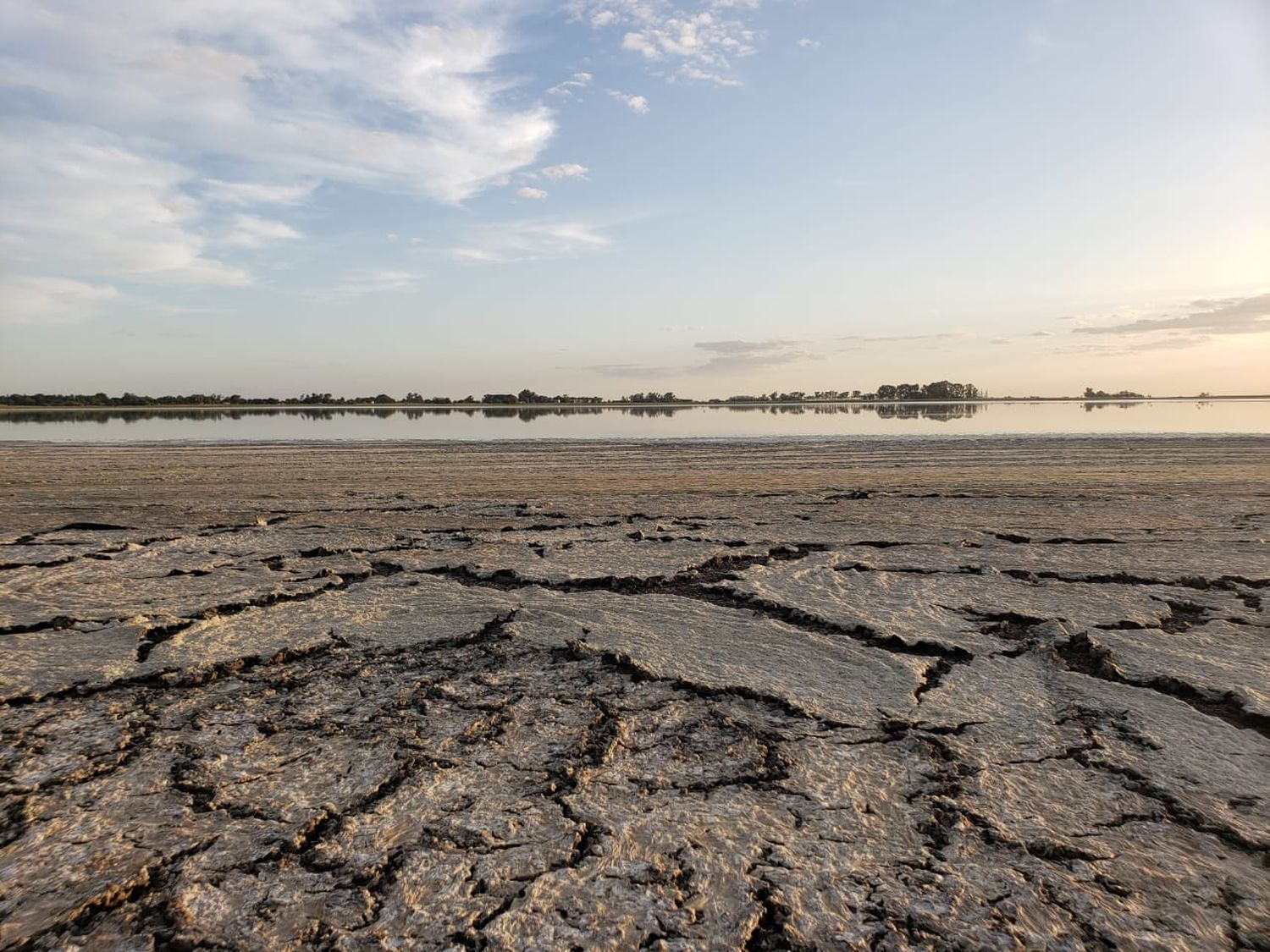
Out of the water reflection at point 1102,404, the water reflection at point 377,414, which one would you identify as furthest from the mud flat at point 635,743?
the water reflection at point 1102,404

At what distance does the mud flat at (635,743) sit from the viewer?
1.67 meters

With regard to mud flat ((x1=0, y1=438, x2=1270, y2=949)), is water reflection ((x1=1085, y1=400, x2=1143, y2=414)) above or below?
above

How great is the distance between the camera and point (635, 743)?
95.9 inches

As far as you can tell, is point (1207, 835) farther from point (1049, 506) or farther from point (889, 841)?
point (1049, 506)

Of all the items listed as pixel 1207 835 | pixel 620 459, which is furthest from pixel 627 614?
pixel 620 459

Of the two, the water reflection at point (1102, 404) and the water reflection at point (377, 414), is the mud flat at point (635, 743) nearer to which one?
the water reflection at point (377, 414)

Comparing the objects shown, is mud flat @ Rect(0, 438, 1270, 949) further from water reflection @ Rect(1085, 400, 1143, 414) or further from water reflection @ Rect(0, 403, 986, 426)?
water reflection @ Rect(1085, 400, 1143, 414)

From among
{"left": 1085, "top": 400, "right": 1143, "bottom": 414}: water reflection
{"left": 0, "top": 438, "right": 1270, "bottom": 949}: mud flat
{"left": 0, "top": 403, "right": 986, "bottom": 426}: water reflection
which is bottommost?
{"left": 0, "top": 438, "right": 1270, "bottom": 949}: mud flat

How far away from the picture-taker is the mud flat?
5.48 ft

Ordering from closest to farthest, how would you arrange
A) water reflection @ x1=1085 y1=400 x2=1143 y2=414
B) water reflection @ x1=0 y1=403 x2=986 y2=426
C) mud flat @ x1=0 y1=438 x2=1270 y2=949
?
1. mud flat @ x1=0 y1=438 x2=1270 y2=949
2. water reflection @ x1=0 y1=403 x2=986 y2=426
3. water reflection @ x1=1085 y1=400 x2=1143 y2=414

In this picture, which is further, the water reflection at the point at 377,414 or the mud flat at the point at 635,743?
the water reflection at the point at 377,414

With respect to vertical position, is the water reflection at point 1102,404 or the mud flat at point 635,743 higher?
the water reflection at point 1102,404

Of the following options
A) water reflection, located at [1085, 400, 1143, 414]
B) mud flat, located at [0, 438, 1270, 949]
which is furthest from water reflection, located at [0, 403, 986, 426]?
mud flat, located at [0, 438, 1270, 949]

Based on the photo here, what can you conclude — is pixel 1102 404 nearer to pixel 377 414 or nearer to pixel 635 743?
pixel 377 414
